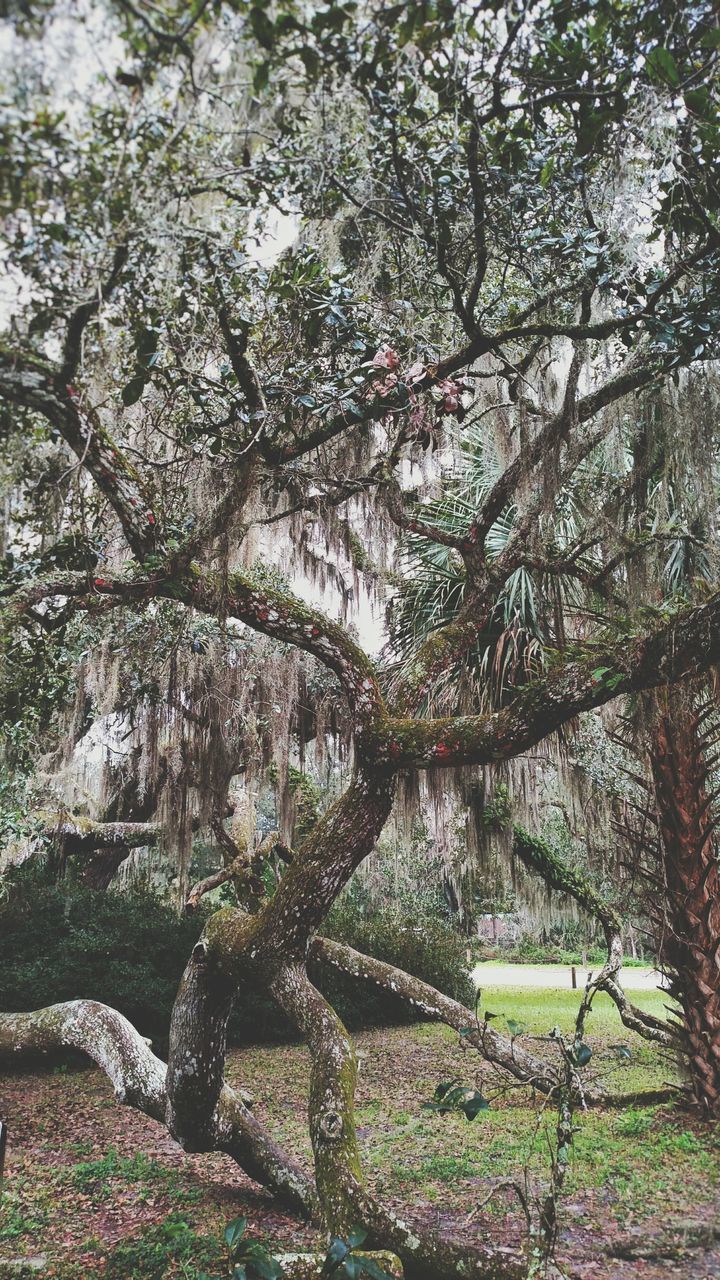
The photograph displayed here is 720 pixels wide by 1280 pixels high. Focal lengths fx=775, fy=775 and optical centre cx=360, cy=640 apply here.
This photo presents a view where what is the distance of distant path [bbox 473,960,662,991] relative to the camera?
14727 mm

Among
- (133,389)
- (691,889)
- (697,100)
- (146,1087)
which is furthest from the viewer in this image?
(691,889)

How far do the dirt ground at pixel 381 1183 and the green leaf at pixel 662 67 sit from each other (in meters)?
2.56

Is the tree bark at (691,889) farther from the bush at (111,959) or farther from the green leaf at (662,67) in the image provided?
the bush at (111,959)

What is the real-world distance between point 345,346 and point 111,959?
628 centimetres

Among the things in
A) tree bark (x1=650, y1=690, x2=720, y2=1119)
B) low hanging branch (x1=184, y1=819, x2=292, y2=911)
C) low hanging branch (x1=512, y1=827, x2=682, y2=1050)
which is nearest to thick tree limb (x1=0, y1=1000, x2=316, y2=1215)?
low hanging branch (x1=512, y1=827, x2=682, y2=1050)

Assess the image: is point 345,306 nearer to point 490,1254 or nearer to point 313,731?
point 490,1254

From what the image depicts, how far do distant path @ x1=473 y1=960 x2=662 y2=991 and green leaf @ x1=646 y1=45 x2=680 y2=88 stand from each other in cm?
1341

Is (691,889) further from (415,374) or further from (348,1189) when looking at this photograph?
(415,374)

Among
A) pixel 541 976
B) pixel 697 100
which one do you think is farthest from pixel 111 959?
pixel 541 976

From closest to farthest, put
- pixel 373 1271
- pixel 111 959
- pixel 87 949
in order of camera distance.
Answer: pixel 373 1271 → pixel 87 949 → pixel 111 959

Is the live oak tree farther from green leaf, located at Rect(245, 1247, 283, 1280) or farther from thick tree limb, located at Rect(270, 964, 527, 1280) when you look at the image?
green leaf, located at Rect(245, 1247, 283, 1280)

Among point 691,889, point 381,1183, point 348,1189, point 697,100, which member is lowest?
point 381,1183

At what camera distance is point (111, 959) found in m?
7.19

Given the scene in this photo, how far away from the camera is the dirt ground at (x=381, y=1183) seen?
2967 mm
